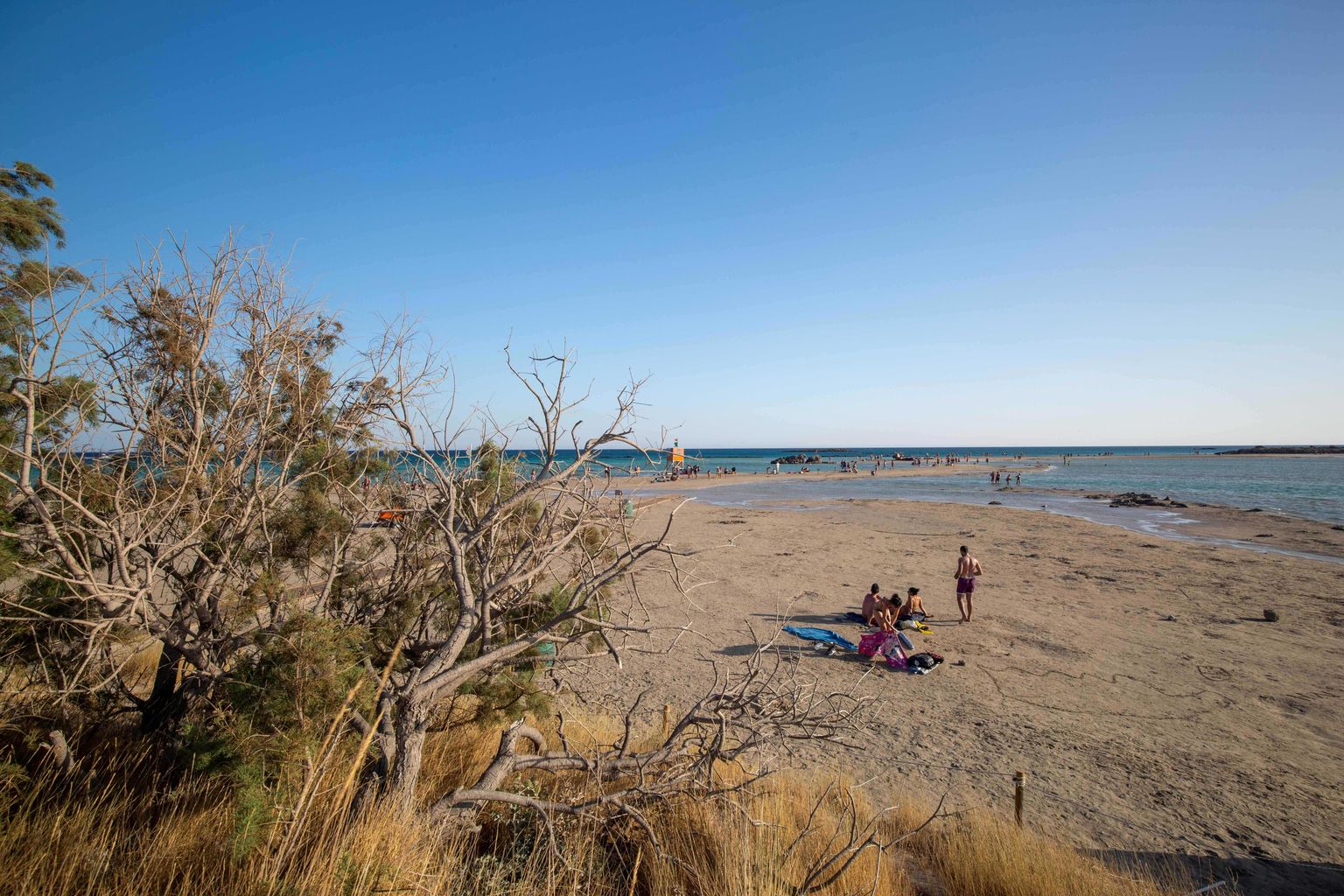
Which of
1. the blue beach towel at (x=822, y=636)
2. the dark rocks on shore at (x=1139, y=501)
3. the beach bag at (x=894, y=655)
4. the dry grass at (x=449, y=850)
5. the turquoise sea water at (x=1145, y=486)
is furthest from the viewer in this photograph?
the turquoise sea water at (x=1145, y=486)

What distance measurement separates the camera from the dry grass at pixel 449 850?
8.50ft

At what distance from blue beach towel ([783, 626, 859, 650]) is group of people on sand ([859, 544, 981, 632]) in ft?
1.98

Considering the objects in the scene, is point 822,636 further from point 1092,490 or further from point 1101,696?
point 1092,490

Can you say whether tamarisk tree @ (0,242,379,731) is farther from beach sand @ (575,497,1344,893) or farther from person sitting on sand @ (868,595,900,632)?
person sitting on sand @ (868,595,900,632)

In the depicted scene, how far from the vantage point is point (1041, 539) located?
21.2m

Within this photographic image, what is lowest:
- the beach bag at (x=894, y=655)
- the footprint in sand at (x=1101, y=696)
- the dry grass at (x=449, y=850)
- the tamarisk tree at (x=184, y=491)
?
the footprint in sand at (x=1101, y=696)

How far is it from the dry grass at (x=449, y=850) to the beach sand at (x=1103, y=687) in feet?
4.50

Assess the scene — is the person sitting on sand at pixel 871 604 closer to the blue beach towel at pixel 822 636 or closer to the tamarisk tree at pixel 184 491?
the blue beach towel at pixel 822 636

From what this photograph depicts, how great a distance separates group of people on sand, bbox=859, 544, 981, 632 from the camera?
1035 cm

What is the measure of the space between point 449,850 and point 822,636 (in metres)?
7.89

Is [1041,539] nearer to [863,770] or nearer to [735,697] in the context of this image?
[863,770]

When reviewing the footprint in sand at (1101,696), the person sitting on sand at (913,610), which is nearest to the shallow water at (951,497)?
the footprint in sand at (1101,696)

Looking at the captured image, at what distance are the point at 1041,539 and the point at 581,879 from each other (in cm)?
2260

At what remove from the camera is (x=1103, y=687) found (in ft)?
27.5
